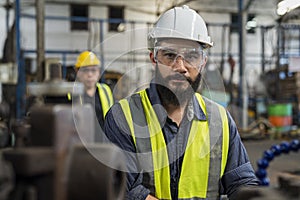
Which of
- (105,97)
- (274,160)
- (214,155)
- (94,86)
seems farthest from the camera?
(274,160)

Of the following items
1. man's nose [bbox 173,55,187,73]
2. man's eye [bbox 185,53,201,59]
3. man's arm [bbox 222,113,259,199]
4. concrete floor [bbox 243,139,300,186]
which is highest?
man's eye [bbox 185,53,201,59]

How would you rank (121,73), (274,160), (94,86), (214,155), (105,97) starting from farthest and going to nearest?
(121,73), (274,160), (94,86), (105,97), (214,155)

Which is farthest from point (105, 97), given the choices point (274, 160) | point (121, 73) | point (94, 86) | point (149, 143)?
point (121, 73)

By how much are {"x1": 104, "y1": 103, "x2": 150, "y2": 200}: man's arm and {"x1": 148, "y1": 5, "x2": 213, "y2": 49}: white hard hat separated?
0.98ft

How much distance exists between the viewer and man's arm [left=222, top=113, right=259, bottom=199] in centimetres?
160

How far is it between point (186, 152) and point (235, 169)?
0.20m

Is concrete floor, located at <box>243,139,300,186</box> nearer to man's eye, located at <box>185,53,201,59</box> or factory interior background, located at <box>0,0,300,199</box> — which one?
factory interior background, located at <box>0,0,300,199</box>

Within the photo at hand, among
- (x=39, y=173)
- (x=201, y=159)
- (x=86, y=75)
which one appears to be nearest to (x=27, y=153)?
(x=39, y=173)

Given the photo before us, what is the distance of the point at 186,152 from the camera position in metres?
1.58

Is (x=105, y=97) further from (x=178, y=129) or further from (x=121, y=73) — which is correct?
(x=121, y=73)

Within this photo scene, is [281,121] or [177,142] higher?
[177,142]

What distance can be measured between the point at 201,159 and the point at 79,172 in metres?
1.02

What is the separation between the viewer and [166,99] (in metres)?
1.66

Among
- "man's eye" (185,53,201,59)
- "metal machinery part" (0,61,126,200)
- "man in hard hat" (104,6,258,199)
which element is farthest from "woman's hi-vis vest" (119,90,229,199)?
"metal machinery part" (0,61,126,200)
